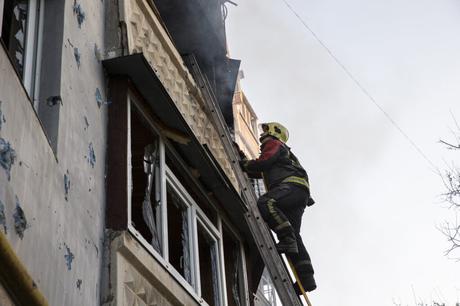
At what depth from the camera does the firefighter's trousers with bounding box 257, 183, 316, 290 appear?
29.4 feet

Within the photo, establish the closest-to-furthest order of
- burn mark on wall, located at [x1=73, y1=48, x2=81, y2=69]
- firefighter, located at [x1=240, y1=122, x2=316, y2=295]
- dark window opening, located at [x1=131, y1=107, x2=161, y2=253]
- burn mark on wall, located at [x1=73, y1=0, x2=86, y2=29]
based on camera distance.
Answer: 1. burn mark on wall, located at [x1=73, y1=48, x2=81, y2=69]
2. burn mark on wall, located at [x1=73, y1=0, x2=86, y2=29]
3. dark window opening, located at [x1=131, y1=107, x2=161, y2=253]
4. firefighter, located at [x1=240, y1=122, x2=316, y2=295]

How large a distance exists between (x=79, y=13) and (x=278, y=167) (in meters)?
3.89

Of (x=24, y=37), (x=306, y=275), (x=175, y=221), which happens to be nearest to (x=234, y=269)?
(x=306, y=275)

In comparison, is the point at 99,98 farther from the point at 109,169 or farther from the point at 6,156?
the point at 6,156

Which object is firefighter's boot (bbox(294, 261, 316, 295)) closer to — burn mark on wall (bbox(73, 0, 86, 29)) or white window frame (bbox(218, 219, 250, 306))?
white window frame (bbox(218, 219, 250, 306))

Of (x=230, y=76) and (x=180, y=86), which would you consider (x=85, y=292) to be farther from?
(x=230, y=76)

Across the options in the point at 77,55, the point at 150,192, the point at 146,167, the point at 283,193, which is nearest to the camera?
the point at 77,55

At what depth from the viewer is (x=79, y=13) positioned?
260 inches

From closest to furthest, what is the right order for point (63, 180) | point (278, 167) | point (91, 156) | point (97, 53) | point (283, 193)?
point (63, 180) → point (91, 156) → point (97, 53) → point (283, 193) → point (278, 167)

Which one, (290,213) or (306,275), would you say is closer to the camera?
(306,275)

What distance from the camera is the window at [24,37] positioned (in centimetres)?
557

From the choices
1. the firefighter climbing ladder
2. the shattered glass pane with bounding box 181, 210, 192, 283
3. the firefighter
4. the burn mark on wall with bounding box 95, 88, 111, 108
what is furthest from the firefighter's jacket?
the burn mark on wall with bounding box 95, 88, 111, 108

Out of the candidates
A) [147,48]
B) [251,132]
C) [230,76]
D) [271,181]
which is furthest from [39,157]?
[251,132]

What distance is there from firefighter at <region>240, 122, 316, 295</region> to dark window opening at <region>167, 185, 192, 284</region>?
3.70 ft
